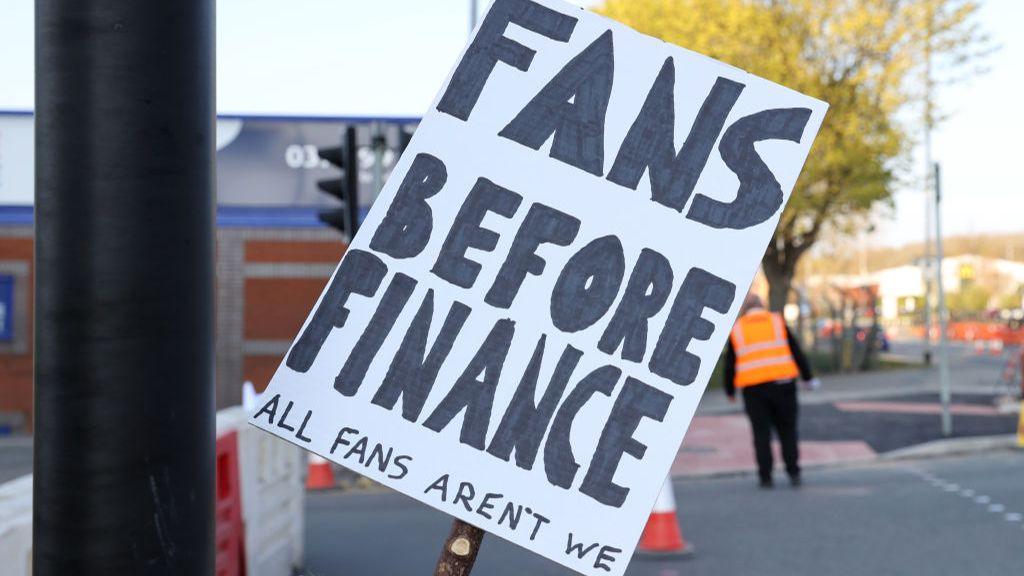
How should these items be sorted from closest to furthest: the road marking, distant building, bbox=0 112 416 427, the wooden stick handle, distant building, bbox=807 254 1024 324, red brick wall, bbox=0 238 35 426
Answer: the wooden stick handle < the road marking < distant building, bbox=0 112 416 427 < red brick wall, bbox=0 238 35 426 < distant building, bbox=807 254 1024 324

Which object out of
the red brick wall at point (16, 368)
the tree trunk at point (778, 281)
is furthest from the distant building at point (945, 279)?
the red brick wall at point (16, 368)

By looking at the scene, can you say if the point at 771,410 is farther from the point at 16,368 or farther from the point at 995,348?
the point at 995,348

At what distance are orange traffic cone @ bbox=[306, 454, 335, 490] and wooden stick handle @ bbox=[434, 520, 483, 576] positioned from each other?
9.13m

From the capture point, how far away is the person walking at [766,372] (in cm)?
1066

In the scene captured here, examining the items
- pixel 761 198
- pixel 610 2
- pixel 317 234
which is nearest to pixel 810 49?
pixel 610 2

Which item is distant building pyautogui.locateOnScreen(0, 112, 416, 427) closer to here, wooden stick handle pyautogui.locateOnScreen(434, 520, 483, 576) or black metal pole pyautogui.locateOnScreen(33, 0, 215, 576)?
wooden stick handle pyautogui.locateOnScreen(434, 520, 483, 576)

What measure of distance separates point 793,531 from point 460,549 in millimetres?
6490

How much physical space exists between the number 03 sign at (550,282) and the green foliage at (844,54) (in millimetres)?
28179

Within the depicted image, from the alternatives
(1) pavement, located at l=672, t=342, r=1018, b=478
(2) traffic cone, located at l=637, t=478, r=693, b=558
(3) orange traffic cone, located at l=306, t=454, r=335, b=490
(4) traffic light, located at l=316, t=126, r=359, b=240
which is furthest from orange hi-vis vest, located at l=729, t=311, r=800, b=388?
(3) orange traffic cone, located at l=306, t=454, r=335, b=490

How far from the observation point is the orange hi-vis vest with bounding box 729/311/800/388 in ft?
34.8

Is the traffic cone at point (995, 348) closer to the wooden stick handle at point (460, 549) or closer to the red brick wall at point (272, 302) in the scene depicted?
the red brick wall at point (272, 302)

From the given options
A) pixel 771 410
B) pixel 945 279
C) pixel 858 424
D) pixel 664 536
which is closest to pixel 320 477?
pixel 771 410

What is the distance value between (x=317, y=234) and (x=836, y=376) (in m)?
14.3

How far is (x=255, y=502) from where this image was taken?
6.77 meters
